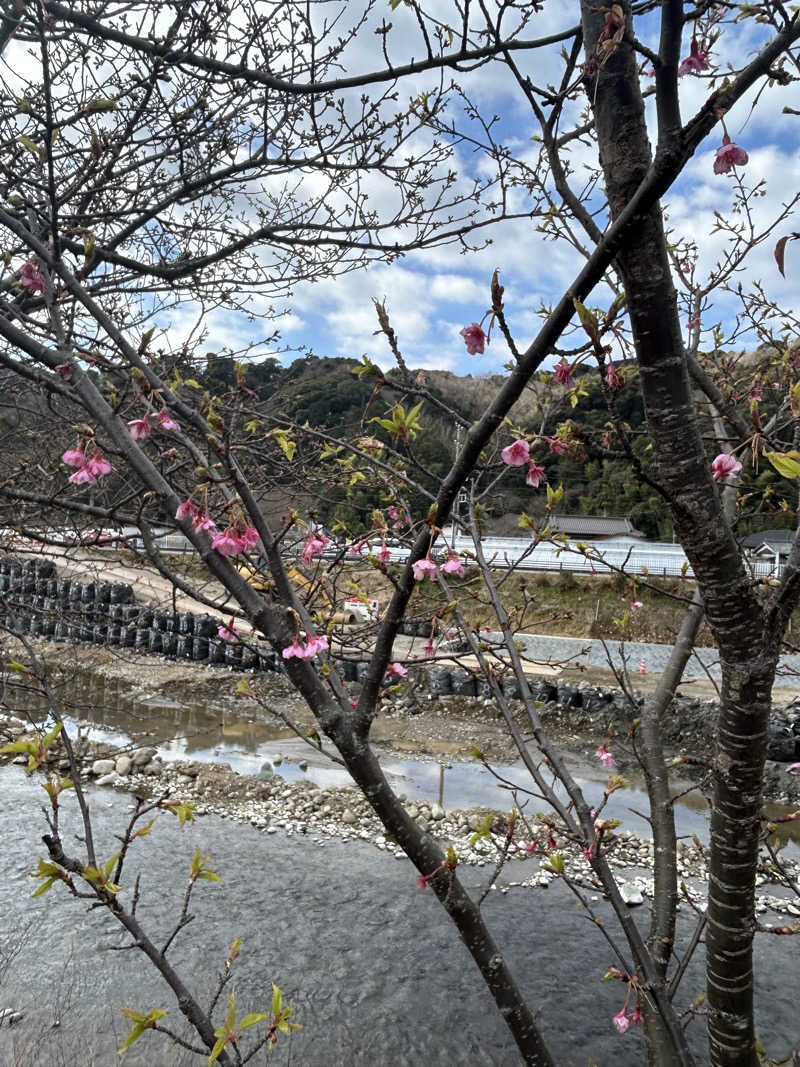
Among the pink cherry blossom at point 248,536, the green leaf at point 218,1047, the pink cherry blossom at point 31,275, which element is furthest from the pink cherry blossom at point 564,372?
the green leaf at point 218,1047

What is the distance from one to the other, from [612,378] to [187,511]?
1018 mm

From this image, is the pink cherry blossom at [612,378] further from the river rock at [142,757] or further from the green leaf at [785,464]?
the river rock at [142,757]

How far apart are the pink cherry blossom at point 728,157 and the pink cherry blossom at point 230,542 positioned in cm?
131

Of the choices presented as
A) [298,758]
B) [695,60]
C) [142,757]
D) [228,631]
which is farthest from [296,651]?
[298,758]

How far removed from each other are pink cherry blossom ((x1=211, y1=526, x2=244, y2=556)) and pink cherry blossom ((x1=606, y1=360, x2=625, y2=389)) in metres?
0.88

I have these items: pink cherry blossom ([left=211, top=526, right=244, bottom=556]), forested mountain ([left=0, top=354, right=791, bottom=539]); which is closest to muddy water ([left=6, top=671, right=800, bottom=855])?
forested mountain ([left=0, top=354, right=791, bottom=539])

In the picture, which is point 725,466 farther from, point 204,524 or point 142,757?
point 142,757

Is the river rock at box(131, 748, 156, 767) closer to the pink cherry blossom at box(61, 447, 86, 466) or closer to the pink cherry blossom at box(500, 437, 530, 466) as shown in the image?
the pink cherry blossom at box(61, 447, 86, 466)

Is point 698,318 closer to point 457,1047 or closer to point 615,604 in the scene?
point 457,1047

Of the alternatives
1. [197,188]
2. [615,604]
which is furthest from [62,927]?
[615,604]

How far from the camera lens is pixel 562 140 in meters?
2.05

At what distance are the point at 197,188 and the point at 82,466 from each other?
2218 mm

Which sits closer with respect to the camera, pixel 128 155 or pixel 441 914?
pixel 128 155

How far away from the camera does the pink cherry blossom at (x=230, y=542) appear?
162 centimetres
